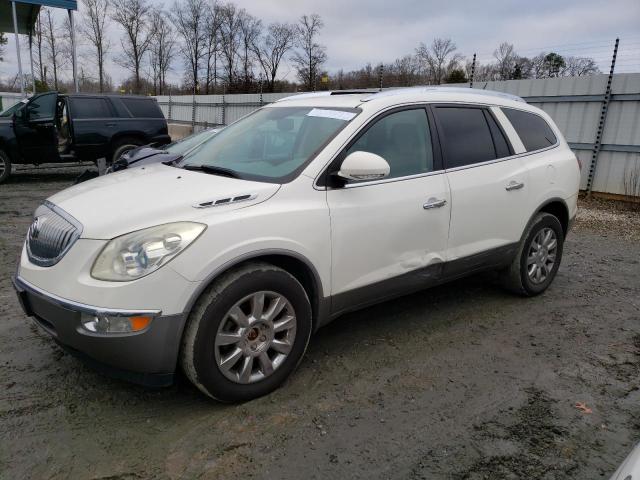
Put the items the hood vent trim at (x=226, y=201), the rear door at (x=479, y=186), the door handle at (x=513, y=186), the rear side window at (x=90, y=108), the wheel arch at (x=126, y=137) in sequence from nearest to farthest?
the hood vent trim at (x=226, y=201), the rear door at (x=479, y=186), the door handle at (x=513, y=186), the rear side window at (x=90, y=108), the wheel arch at (x=126, y=137)

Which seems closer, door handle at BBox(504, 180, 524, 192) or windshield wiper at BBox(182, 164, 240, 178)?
windshield wiper at BBox(182, 164, 240, 178)

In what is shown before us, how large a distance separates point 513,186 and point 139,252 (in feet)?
10.1

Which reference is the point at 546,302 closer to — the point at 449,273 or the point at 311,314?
the point at 449,273

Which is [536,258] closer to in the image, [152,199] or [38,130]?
[152,199]

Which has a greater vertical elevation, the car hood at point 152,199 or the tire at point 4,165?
the car hood at point 152,199

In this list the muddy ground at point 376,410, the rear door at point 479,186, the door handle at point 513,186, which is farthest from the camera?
the door handle at point 513,186

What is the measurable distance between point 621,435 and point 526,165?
2.37 m

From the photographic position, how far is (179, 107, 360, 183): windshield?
3.18m

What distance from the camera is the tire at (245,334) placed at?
2613mm

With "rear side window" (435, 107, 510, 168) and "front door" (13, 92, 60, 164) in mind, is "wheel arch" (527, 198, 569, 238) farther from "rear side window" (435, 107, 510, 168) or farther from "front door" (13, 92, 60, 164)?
"front door" (13, 92, 60, 164)

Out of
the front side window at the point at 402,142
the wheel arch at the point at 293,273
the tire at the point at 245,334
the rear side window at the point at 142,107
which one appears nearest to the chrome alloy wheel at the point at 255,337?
the tire at the point at 245,334

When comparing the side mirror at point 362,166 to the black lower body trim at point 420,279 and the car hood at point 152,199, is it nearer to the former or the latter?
the car hood at point 152,199

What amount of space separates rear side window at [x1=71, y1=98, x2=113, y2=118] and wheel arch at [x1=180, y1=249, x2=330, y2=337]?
9.75 meters

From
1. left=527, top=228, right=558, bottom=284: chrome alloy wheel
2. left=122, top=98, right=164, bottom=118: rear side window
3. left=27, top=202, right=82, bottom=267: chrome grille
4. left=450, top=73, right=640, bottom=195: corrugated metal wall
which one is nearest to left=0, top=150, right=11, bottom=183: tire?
left=122, top=98, right=164, bottom=118: rear side window
